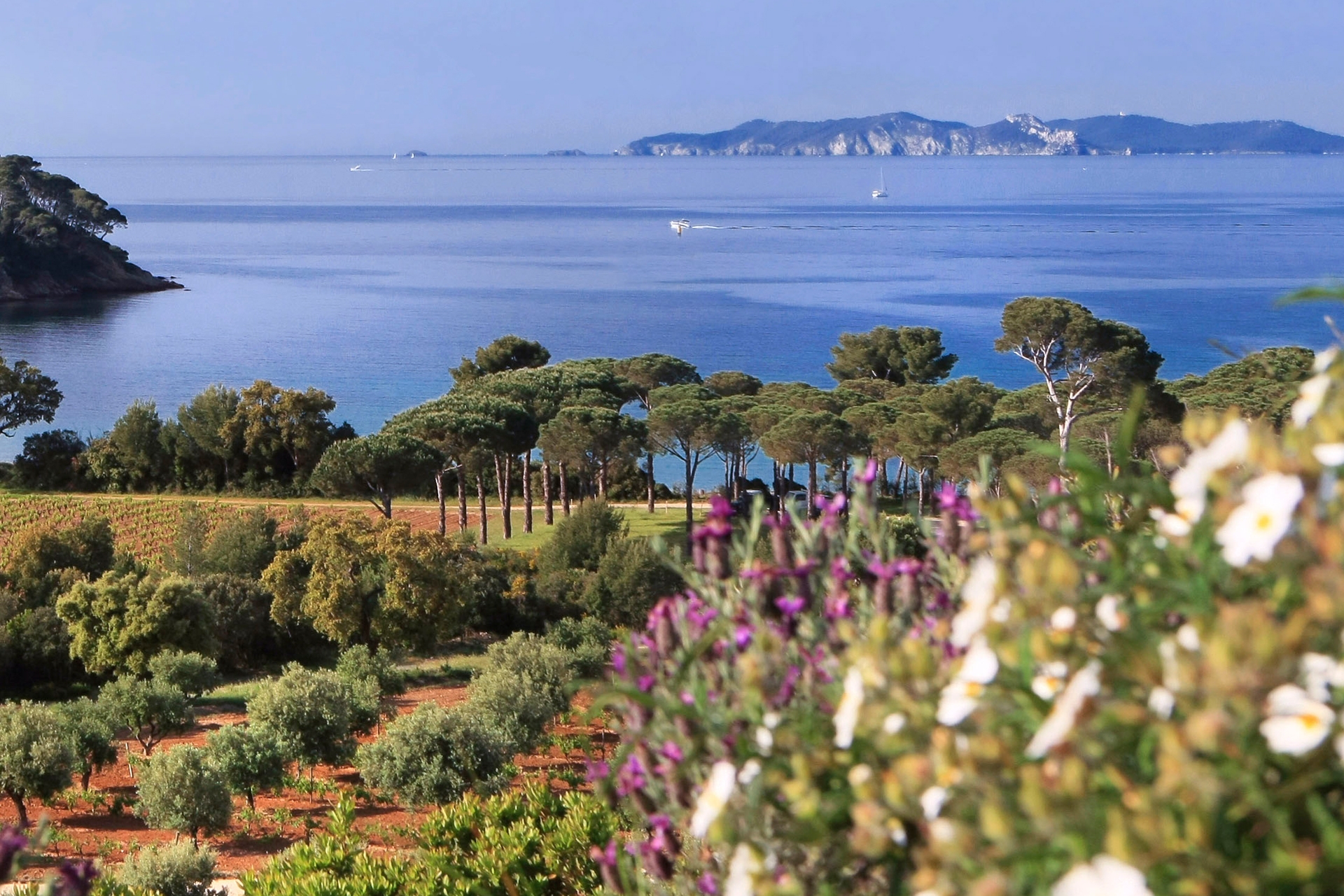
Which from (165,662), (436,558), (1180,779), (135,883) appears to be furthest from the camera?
(436,558)

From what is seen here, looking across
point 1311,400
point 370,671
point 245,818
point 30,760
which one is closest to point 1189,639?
point 1311,400

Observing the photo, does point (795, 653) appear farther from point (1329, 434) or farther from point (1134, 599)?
point (1329, 434)

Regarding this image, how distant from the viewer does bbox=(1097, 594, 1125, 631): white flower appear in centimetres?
142

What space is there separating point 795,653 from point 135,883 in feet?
24.2

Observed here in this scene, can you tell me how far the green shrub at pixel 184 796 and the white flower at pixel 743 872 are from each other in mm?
10419

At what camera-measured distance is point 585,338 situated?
2928 inches

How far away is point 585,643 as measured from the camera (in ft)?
58.7

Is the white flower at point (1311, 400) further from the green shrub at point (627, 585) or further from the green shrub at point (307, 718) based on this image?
the green shrub at point (627, 585)

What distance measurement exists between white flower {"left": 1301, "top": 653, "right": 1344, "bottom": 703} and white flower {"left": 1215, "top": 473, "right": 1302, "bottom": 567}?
0.35 feet

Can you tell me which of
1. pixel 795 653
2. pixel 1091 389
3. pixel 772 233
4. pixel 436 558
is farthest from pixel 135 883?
pixel 772 233

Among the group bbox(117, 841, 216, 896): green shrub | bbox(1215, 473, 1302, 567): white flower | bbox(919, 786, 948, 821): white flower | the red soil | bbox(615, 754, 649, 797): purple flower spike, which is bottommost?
the red soil

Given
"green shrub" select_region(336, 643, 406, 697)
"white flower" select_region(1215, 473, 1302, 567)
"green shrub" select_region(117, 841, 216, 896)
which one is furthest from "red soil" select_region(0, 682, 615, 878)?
"white flower" select_region(1215, 473, 1302, 567)

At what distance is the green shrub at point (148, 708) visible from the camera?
1477cm

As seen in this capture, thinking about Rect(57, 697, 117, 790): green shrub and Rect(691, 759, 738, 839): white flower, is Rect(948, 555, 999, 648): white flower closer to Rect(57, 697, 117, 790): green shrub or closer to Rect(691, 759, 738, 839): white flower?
Rect(691, 759, 738, 839): white flower
